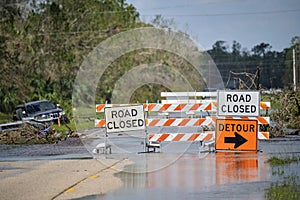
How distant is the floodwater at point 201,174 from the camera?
1043cm

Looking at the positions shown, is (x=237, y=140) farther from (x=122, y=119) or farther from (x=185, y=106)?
(x=122, y=119)

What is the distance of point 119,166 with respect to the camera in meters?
14.5

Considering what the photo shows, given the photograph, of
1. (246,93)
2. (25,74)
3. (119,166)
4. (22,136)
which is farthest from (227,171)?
(25,74)

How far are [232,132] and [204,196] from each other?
6623 millimetres

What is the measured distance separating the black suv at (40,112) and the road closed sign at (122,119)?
15.9 meters

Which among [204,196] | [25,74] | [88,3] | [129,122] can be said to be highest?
[88,3]

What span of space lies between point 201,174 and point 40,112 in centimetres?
2148

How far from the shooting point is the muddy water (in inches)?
409

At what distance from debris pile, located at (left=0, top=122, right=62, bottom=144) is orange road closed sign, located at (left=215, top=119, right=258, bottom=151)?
6.96 metres

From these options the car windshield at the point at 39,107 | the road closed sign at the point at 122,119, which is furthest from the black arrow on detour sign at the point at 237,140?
the car windshield at the point at 39,107

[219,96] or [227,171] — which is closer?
[227,171]

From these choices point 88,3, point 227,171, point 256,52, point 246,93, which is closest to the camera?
point 227,171

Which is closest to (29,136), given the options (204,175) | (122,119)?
(122,119)

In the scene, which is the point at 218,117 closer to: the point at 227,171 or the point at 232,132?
the point at 232,132
